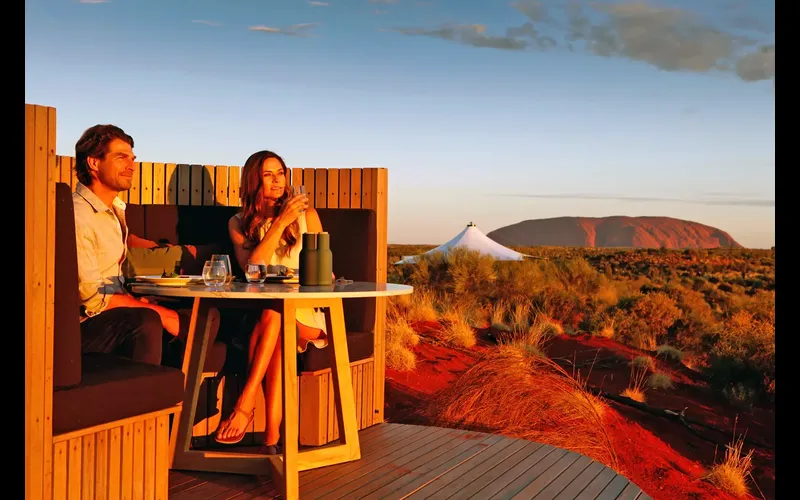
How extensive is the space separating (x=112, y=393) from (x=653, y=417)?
22.1ft

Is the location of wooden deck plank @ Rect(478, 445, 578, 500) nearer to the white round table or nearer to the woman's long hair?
A: the white round table

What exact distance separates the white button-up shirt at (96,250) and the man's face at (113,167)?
0.09 m

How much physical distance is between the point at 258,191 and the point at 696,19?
20534 mm

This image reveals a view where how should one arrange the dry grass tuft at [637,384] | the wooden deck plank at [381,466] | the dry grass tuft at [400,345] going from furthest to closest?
the dry grass tuft at [637,384] → the dry grass tuft at [400,345] → the wooden deck plank at [381,466]

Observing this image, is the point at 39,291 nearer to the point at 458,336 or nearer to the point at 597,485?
the point at 597,485

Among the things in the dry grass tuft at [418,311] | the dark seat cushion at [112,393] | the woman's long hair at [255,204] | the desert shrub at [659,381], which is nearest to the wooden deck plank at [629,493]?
the dark seat cushion at [112,393]

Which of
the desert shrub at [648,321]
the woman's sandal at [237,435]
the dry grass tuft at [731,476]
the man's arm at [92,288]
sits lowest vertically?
the dry grass tuft at [731,476]

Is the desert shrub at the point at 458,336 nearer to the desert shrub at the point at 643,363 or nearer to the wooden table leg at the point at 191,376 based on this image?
the desert shrub at the point at 643,363

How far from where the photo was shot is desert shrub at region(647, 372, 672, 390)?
9.48 meters

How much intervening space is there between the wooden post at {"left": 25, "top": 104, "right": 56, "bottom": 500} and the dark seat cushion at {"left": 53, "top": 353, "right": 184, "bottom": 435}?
7cm

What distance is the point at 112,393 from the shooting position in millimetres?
2750

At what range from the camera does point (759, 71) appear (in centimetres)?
2388

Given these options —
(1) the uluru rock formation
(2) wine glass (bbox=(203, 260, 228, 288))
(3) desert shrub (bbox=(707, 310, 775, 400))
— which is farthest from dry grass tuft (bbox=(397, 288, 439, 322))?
(1) the uluru rock formation

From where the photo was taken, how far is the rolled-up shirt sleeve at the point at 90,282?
3.39m
